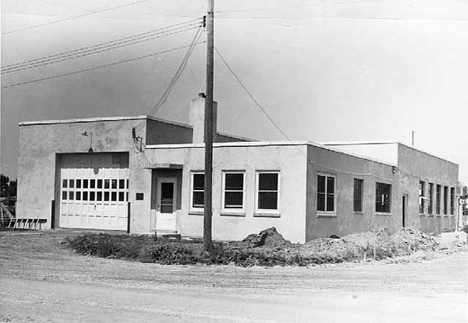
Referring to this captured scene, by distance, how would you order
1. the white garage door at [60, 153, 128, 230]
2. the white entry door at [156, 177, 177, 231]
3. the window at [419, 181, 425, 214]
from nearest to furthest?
1. the white entry door at [156, 177, 177, 231]
2. the white garage door at [60, 153, 128, 230]
3. the window at [419, 181, 425, 214]

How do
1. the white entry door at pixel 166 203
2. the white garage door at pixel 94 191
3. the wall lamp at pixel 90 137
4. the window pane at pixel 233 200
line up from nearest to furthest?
the window pane at pixel 233 200
the white entry door at pixel 166 203
the white garage door at pixel 94 191
the wall lamp at pixel 90 137

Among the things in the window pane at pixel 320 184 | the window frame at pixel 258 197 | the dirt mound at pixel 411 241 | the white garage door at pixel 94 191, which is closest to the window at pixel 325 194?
the window pane at pixel 320 184

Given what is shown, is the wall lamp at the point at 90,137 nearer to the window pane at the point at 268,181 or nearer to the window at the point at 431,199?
the window pane at the point at 268,181

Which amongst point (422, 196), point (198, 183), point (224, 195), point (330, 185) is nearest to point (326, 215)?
point (330, 185)

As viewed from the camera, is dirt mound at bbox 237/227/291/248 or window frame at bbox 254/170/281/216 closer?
dirt mound at bbox 237/227/291/248

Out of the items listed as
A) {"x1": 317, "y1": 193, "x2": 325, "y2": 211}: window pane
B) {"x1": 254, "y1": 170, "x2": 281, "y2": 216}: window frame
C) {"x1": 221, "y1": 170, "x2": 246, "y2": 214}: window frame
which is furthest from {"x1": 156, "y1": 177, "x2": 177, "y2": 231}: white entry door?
{"x1": 317, "y1": 193, "x2": 325, "y2": 211}: window pane

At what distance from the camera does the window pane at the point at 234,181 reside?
23031 mm

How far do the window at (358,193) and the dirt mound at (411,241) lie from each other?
194 cm

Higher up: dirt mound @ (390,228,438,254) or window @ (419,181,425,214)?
window @ (419,181,425,214)

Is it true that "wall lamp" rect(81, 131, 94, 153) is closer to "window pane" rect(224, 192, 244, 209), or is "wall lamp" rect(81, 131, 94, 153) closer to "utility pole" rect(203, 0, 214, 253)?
"window pane" rect(224, 192, 244, 209)

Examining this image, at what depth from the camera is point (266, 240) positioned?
21.2m

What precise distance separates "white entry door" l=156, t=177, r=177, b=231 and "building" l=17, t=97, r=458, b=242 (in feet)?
0.13

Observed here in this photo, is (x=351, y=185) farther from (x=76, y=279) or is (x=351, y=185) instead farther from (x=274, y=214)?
(x=76, y=279)

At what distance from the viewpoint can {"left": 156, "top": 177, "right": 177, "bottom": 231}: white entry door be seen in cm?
2527
